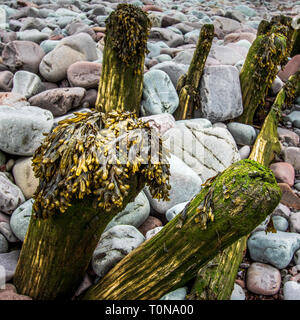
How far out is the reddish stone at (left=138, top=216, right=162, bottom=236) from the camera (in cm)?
354

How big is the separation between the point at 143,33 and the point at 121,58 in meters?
0.45

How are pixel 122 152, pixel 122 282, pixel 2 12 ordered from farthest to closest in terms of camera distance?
pixel 2 12, pixel 122 282, pixel 122 152

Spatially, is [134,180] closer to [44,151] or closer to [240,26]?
[44,151]

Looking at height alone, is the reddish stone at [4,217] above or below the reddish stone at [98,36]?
below

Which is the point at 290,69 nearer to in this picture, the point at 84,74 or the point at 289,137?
the point at 289,137

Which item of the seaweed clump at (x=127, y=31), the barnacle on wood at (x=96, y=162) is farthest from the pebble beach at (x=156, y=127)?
Result: the barnacle on wood at (x=96, y=162)

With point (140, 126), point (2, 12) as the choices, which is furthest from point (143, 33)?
point (2, 12)

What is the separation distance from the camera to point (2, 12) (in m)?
7.75

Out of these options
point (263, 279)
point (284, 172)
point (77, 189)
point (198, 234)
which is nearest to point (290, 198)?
point (284, 172)

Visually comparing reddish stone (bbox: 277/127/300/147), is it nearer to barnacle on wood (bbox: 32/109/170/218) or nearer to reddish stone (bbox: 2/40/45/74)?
barnacle on wood (bbox: 32/109/170/218)

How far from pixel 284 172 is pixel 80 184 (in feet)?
11.8

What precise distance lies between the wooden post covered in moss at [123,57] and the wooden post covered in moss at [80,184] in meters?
1.99

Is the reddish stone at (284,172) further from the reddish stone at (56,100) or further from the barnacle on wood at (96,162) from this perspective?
the reddish stone at (56,100)

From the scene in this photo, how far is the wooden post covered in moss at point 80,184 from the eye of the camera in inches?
80.5
